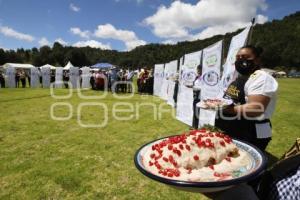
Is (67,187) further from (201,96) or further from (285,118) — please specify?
(285,118)

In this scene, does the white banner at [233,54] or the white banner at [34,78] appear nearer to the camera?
the white banner at [233,54]

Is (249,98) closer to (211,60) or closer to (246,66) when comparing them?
(246,66)

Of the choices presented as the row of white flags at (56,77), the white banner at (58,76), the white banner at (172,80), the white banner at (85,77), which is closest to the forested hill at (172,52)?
the white banner at (85,77)

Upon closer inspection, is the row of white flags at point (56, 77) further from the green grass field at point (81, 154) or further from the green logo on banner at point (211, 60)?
the green logo on banner at point (211, 60)

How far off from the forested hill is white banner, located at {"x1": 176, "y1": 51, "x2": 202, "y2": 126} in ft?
217

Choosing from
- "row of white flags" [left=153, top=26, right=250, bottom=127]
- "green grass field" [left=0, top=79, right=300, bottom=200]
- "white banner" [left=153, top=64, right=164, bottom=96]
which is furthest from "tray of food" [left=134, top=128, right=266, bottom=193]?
"white banner" [left=153, top=64, right=164, bottom=96]

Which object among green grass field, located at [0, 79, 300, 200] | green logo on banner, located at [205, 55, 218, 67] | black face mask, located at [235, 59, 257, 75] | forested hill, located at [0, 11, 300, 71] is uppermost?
forested hill, located at [0, 11, 300, 71]

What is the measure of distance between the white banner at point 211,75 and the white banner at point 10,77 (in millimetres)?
24365

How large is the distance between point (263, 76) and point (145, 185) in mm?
3085

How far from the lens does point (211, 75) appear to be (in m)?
7.98

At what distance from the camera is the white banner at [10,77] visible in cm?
2741

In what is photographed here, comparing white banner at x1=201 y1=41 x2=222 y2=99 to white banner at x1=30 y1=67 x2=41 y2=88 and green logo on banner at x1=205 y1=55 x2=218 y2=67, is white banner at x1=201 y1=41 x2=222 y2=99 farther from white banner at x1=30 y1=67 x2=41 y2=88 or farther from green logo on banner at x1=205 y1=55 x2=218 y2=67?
white banner at x1=30 y1=67 x2=41 y2=88

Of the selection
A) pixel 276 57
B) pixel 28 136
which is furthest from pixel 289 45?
pixel 28 136

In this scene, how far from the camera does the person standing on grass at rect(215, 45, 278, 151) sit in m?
2.88
